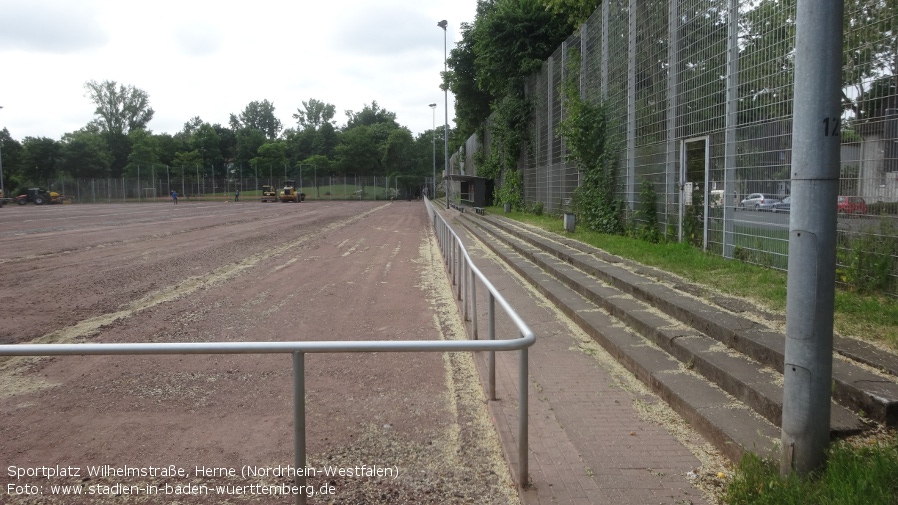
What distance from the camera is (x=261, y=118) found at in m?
128

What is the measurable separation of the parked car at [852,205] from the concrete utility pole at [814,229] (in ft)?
14.3

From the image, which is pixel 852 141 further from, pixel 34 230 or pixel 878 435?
pixel 34 230

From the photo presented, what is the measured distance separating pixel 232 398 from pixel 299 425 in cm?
180

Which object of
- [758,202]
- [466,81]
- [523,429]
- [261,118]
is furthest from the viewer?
[261,118]

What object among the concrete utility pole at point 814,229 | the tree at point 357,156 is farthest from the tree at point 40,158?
the concrete utility pole at point 814,229

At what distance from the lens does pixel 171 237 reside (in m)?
19.8

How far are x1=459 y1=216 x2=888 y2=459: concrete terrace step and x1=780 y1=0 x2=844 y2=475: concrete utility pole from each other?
0.44m

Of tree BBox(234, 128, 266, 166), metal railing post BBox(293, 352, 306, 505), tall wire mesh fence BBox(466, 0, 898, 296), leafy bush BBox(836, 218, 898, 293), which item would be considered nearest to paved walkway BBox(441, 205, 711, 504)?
metal railing post BBox(293, 352, 306, 505)

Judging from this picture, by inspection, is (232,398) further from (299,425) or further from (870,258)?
(870,258)

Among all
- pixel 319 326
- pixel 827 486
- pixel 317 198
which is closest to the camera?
pixel 827 486

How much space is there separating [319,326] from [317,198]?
6880cm

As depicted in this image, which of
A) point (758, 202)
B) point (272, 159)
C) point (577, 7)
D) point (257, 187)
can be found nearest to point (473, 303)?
point (758, 202)

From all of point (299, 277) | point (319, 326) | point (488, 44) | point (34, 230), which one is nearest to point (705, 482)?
point (319, 326)

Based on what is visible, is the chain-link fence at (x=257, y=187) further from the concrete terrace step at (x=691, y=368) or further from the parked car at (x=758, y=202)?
the concrete terrace step at (x=691, y=368)
